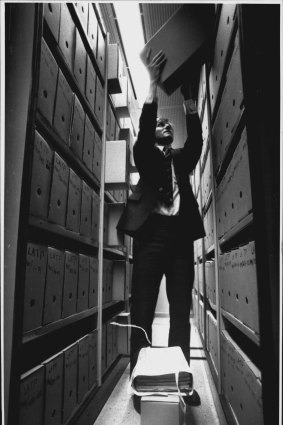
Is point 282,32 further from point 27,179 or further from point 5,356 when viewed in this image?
point 5,356

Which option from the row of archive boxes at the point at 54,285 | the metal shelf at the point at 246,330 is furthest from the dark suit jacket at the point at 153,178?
the metal shelf at the point at 246,330

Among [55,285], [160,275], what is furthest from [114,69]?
[55,285]

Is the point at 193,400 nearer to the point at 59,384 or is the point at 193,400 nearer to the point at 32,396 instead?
the point at 59,384

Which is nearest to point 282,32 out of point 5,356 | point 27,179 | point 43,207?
point 27,179

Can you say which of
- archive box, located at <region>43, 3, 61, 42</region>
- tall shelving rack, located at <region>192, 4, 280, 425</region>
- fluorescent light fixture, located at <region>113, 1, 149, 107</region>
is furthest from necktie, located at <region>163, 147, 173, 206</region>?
fluorescent light fixture, located at <region>113, 1, 149, 107</region>

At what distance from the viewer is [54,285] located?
1.07m

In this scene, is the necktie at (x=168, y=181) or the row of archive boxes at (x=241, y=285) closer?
the row of archive boxes at (x=241, y=285)

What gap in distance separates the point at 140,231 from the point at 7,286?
0.82m

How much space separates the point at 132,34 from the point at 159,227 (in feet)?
6.16

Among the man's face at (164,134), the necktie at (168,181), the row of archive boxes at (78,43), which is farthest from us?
the man's face at (164,134)

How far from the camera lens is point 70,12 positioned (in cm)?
134

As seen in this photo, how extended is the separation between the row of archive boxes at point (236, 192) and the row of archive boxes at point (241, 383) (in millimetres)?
458

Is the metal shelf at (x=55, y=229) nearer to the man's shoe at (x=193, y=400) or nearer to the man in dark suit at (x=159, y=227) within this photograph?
the man in dark suit at (x=159, y=227)

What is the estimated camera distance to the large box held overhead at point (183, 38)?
1.44m
